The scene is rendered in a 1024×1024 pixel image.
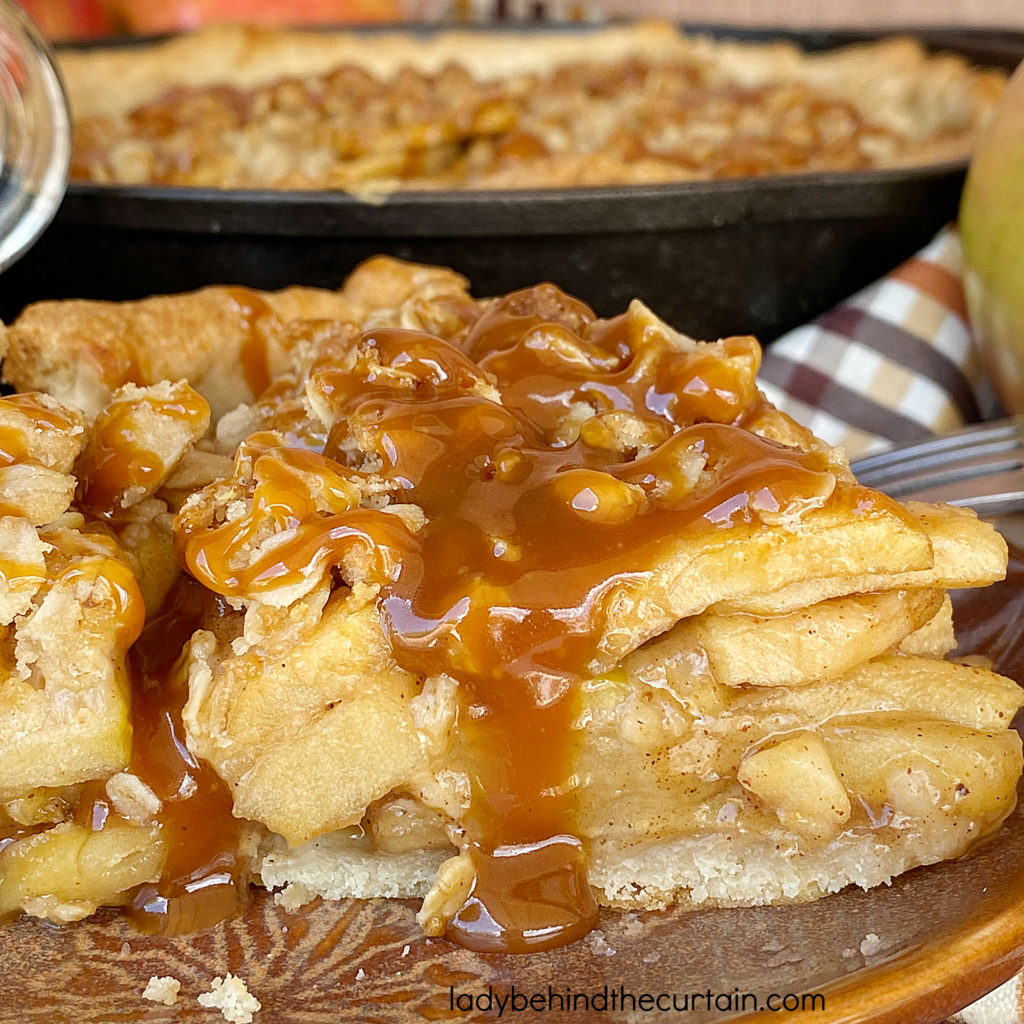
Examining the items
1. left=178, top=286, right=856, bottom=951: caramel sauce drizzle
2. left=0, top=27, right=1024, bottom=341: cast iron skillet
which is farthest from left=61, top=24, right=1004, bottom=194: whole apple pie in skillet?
A: left=178, top=286, right=856, bottom=951: caramel sauce drizzle

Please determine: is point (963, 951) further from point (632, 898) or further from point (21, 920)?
point (21, 920)

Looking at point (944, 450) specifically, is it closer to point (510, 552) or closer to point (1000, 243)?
point (1000, 243)

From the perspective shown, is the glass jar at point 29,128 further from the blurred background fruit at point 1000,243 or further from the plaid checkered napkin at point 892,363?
the blurred background fruit at point 1000,243

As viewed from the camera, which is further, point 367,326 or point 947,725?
point 367,326

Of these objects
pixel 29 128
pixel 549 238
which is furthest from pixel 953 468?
pixel 29 128

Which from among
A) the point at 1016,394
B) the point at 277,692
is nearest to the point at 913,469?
the point at 1016,394

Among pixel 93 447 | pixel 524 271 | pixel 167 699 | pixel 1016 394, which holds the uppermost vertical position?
pixel 93 447

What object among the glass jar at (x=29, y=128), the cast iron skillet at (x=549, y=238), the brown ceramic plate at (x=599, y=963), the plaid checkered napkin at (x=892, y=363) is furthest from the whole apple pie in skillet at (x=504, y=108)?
the brown ceramic plate at (x=599, y=963)
